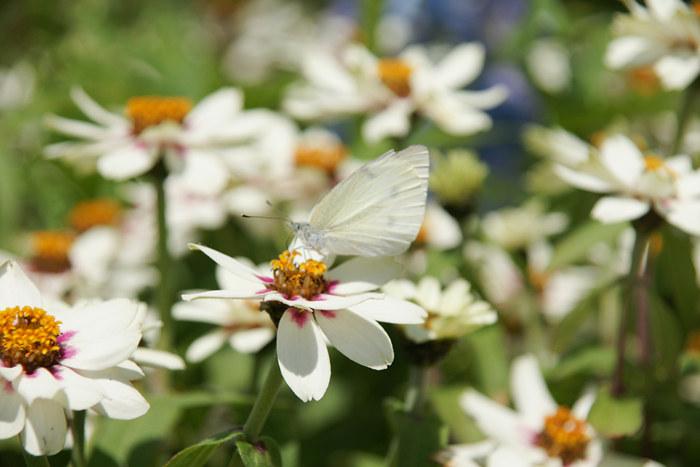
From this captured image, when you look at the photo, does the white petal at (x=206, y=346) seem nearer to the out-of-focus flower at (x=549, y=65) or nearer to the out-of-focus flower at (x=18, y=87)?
the out-of-focus flower at (x=549, y=65)

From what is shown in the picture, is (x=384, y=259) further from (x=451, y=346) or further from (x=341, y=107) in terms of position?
(x=341, y=107)

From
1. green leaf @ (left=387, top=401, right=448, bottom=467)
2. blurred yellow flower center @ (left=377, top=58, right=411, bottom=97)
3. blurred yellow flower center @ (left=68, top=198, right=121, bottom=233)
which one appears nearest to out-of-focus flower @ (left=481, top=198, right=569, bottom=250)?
blurred yellow flower center @ (left=377, top=58, right=411, bottom=97)

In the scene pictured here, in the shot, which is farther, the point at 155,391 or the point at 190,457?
the point at 155,391

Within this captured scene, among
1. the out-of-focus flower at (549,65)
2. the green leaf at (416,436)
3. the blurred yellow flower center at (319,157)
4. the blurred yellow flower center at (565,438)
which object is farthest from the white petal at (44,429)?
the out-of-focus flower at (549,65)

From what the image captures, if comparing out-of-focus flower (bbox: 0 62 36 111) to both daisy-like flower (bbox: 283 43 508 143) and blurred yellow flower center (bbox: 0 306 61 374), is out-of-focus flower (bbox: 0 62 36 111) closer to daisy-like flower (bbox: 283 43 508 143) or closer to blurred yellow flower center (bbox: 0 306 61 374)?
daisy-like flower (bbox: 283 43 508 143)

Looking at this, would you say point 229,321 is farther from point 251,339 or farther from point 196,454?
point 196,454

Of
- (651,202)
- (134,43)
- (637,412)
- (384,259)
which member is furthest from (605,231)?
(134,43)
